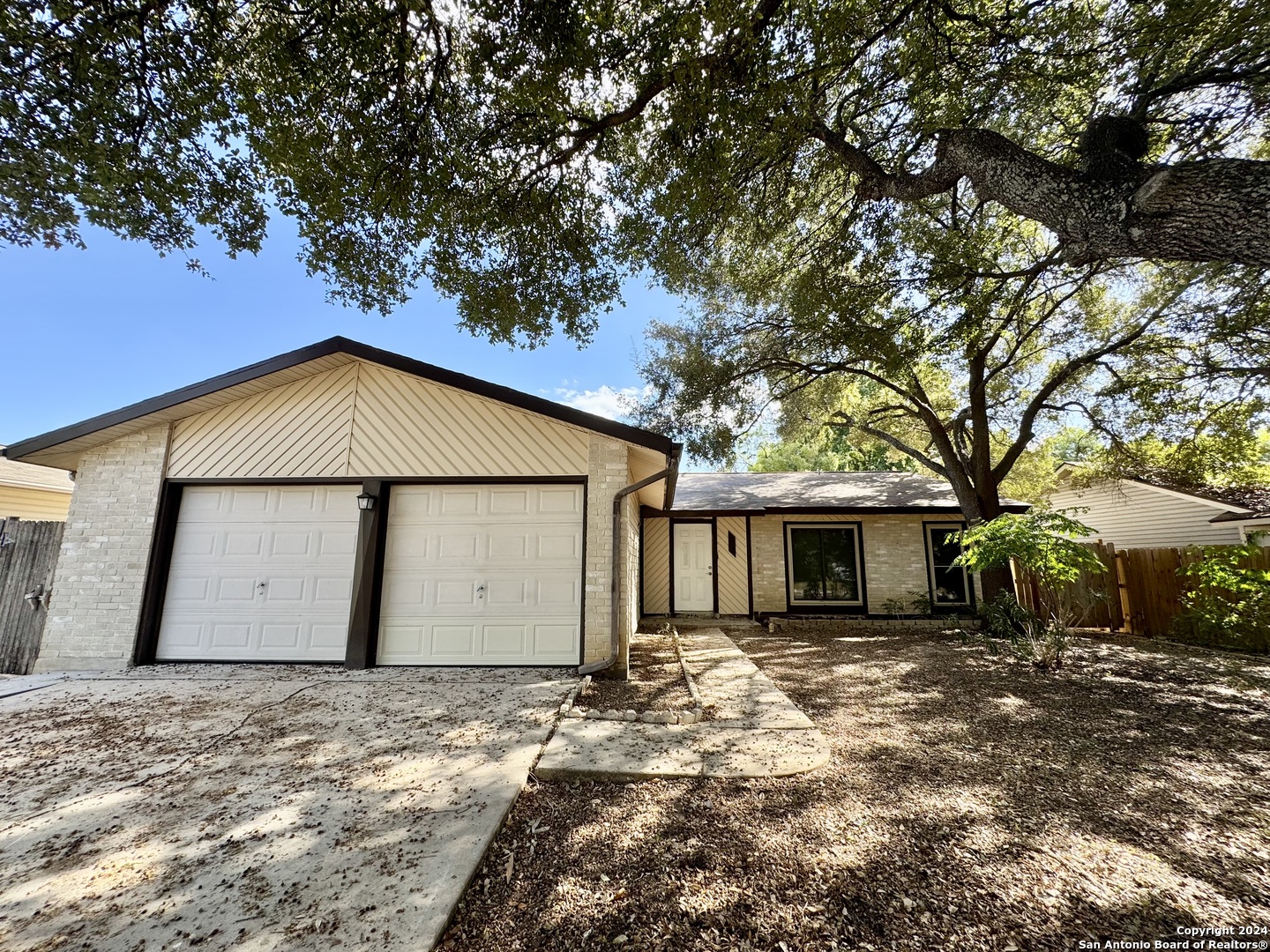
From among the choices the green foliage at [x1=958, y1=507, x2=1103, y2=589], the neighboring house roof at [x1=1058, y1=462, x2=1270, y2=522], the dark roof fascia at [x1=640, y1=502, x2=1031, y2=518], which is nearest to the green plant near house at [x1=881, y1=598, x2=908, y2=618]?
the dark roof fascia at [x1=640, y1=502, x2=1031, y2=518]

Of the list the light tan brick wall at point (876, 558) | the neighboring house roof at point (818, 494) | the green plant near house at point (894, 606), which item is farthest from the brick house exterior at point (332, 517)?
the green plant near house at point (894, 606)

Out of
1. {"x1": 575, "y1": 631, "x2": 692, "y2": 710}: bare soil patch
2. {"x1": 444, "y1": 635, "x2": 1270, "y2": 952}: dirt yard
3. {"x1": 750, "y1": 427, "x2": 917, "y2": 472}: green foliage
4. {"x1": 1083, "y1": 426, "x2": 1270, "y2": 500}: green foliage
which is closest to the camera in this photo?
{"x1": 444, "y1": 635, "x2": 1270, "y2": 952}: dirt yard

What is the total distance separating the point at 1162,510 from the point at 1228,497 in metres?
1.25

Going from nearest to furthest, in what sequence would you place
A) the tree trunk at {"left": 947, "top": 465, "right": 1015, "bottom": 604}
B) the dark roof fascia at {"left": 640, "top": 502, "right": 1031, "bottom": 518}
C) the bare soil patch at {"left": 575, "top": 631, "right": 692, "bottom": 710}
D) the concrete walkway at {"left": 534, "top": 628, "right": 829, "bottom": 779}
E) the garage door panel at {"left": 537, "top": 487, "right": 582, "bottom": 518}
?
1. the concrete walkway at {"left": 534, "top": 628, "right": 829, "bottom": 779}
2. the bare soil patch at {"left": 575, "top": 631, "right": 692, "bottom": 710}
3. the garage door panel at {"left": 537, "top": 487, "right": 582, "bottom": 518}
4. the tree trunk at {"left": 947, "top": 465, "right": 1015, "bottom": 604}
5. the dark roof fascia at {"left": 640, "top": 502, "right": 1031, "bottom": 518}

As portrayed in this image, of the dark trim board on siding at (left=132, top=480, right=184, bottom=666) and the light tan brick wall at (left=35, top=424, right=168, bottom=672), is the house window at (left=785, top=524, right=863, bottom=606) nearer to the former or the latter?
the dark trim board on siding at (left=132, top=480, right=184, bottom=666)

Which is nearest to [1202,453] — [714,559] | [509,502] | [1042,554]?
[1042,554]

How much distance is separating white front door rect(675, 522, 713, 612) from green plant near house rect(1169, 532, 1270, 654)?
25.0ft

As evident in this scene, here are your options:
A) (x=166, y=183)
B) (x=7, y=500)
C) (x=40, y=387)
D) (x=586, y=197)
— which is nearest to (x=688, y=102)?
(x=586, y=197)

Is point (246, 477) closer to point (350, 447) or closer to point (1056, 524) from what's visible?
point (350, 447)

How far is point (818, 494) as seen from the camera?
1162cm

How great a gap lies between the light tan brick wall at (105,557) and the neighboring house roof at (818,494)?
8.56m

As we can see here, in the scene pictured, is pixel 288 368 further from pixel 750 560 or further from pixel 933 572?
pixel 933 572

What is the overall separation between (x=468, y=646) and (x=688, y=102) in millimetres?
5878

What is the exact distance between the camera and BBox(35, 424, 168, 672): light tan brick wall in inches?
221
